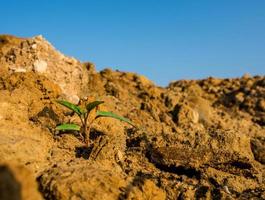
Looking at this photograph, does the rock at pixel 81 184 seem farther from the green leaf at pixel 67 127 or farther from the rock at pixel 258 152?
the rock at pixel 258 152

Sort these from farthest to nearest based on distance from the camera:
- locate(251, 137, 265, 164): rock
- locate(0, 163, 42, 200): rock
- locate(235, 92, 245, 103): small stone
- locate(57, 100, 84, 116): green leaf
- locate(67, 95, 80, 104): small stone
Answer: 1. locate(235, 92, 245, 103): small stone
2. locate(67, 95, 80, 104): small stone
3. locate(251, 137, 265, 164): rock
4. locate(57, 100, 84, 116): green leaf
5. locate(0, 163, 42, 200): rock

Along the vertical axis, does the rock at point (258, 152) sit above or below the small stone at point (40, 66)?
below

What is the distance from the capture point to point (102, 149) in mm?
3475

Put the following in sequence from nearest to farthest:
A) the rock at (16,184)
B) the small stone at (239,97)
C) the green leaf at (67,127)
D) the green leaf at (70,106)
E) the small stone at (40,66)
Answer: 1. the rock at (16,184)
2. the green leaf at (67,127)
3. the green leaf at (70,106)
4. the small stone at (40,66)
5. the small stone at (239,97)

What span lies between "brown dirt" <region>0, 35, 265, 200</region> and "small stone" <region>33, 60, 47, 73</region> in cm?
1

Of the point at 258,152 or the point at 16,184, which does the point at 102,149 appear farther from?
the point at 258,152

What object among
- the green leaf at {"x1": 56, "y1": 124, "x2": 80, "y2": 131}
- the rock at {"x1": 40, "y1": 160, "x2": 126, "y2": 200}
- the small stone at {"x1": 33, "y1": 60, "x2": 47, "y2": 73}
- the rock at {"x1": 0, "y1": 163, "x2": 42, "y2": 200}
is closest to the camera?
the rock at {"x1": 0, "y1": 163, "x2": 42, "y2": 200}

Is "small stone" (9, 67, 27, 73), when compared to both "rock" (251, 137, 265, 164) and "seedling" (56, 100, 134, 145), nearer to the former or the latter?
"seedling" (56, 100, 134, 145)

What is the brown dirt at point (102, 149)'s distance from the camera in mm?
2826

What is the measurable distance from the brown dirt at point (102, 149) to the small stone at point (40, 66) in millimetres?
12

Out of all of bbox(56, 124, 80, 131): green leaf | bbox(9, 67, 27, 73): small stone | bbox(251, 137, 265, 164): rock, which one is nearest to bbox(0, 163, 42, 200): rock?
bbox(56, 124, 80, 131): green leaf

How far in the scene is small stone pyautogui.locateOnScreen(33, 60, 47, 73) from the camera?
5.19m

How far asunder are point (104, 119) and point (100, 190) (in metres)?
1.78

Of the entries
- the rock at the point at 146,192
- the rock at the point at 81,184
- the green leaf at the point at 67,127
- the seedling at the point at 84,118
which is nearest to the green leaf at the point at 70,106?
the seedling at the point at 84,118
